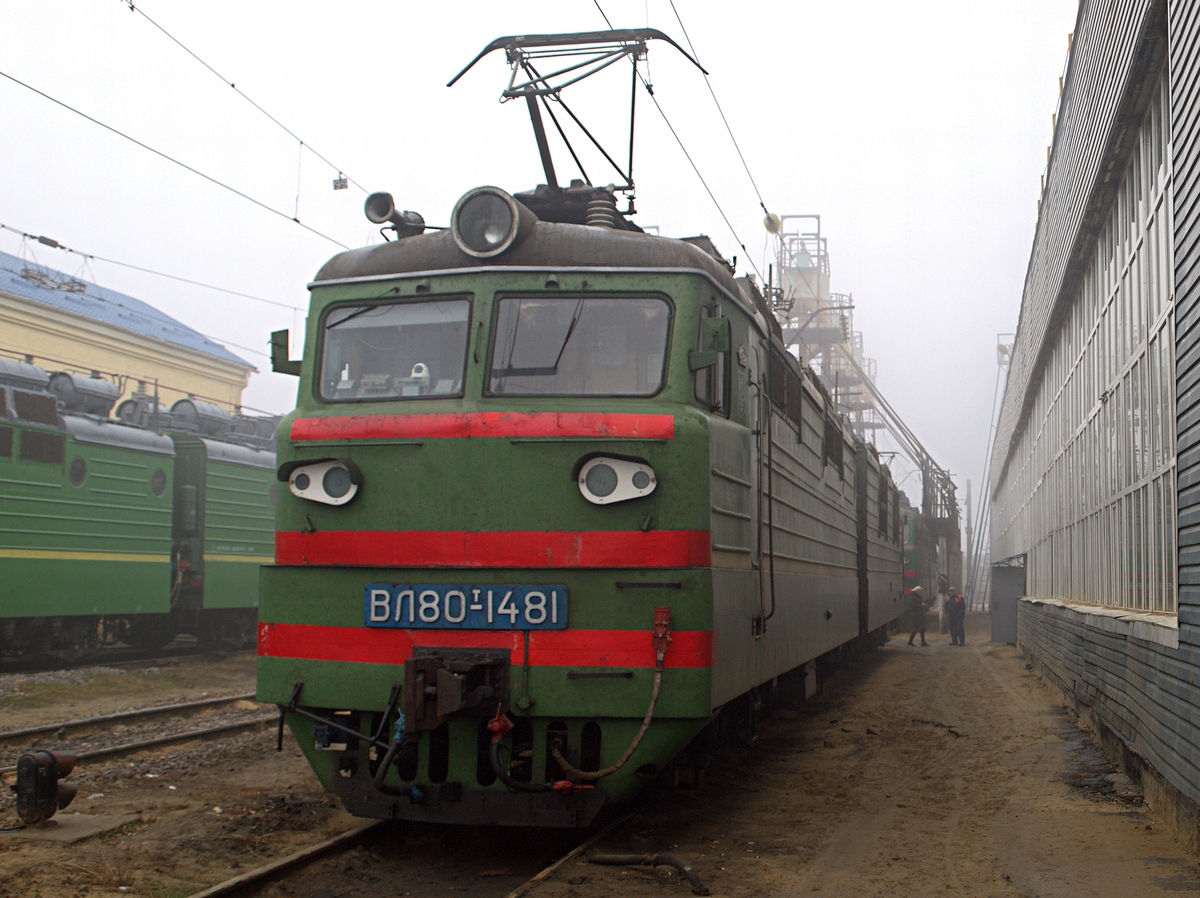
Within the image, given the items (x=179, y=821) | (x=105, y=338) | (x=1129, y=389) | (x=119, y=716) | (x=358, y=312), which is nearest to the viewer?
(x=358, y=312)

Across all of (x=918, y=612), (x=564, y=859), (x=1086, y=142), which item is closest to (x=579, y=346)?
(x=564, y=859)

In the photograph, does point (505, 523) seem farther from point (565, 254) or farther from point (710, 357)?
point (565, 254)

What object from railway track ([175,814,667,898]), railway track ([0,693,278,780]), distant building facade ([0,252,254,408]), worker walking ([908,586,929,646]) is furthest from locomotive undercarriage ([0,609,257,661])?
worker walking ([908,586,929,646])

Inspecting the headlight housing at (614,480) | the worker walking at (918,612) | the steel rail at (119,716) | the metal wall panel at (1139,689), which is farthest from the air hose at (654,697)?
the worker walking at (918,612)

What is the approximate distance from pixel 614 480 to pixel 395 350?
1540 millimetres

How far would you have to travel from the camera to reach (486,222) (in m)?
6.39

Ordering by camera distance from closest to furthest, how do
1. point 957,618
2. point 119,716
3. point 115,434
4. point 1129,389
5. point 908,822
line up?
point 908,822 → point 1129,389 → point 119,716 → point 115,434 → point 957,618

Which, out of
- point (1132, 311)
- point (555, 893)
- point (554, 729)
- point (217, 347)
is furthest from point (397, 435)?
point (217, 347)

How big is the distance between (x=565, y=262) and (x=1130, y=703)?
209 inches

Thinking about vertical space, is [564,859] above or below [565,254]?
below

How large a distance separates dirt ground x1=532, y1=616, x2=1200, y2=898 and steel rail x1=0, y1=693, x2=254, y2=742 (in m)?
5.98

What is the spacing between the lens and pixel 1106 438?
35.8 feet

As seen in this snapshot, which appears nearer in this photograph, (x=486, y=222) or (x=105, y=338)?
(x=486, y=222)

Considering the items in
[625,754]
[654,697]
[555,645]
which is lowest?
[625,754]
